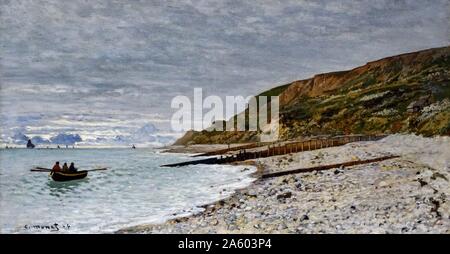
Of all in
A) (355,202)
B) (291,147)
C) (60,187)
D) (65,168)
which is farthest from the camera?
(291,147)

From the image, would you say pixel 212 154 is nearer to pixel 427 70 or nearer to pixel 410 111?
pixel 410 111

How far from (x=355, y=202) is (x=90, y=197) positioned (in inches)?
282

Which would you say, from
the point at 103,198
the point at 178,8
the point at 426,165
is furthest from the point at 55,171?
the point at 426,165

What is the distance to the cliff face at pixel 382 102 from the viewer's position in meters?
12.1

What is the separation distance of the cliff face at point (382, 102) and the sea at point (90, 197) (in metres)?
2.28

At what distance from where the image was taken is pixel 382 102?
64.0 ft

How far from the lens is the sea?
1073 centimetres

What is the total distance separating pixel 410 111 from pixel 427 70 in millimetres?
2181
